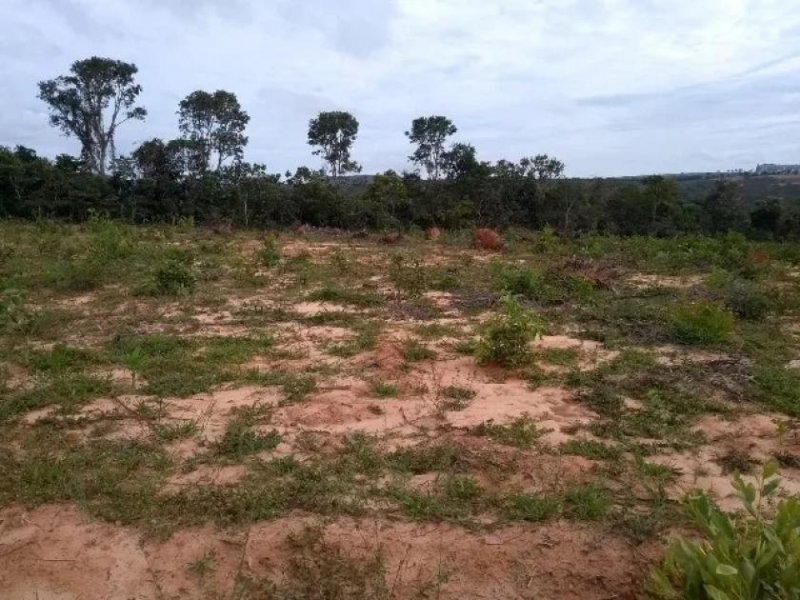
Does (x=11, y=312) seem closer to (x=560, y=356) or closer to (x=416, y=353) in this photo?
(x=416, y=353)

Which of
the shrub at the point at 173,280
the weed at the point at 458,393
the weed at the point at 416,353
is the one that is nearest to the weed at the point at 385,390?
the weed at the point at 458,393

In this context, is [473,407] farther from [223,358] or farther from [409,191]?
[409,191]

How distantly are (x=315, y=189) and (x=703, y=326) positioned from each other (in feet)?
44.7

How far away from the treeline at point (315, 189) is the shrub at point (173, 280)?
9552 mm

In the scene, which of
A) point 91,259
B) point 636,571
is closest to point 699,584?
point 636,571

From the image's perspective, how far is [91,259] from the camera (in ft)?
25.8

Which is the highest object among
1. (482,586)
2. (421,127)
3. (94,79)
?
(94,79)

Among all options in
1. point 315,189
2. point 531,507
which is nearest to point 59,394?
point 531,507

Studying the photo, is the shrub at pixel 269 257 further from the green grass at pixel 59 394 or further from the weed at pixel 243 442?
the weed at pixel 243 442

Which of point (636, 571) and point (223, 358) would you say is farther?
point (223, 358)

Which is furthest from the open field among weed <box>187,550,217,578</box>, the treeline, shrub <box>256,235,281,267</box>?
the treeline

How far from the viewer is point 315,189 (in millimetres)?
A: 17734

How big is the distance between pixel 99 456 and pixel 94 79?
19638mm

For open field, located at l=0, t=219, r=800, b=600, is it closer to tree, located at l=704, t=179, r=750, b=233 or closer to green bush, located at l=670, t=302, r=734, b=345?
green bush, located at l=670, t=302, r=734, b=345
